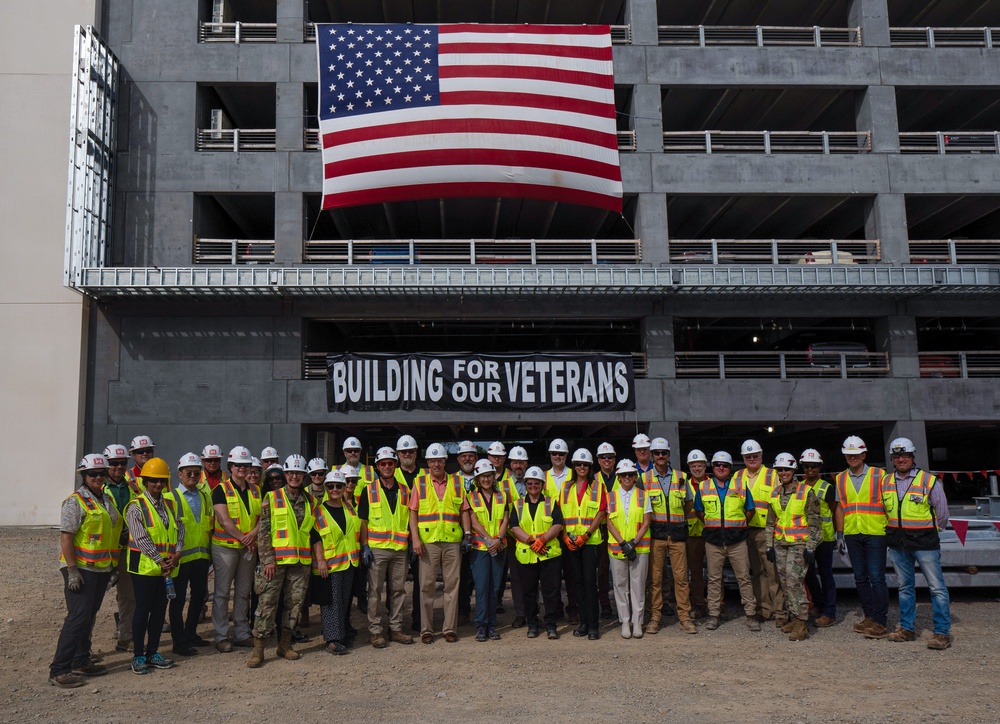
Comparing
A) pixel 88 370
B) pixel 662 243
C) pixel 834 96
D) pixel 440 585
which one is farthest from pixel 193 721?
pixel 834 96

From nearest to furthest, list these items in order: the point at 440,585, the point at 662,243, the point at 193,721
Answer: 1. the point at 193,721
2. the point at 440,585
3. the point at 662,243

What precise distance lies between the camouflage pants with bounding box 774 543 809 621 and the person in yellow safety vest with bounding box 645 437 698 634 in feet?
3.79

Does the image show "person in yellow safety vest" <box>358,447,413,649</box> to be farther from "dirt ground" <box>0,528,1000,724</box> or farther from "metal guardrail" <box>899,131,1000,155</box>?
"metal guardrail" <box>899,131,1000,155</box>

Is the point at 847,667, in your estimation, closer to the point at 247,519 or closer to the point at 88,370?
the point at 247,519

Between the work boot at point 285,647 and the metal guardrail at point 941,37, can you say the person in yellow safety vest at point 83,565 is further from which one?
the metal guardrail at point 941,37

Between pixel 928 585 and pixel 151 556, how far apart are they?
8565mm

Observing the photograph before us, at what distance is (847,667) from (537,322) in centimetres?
1522

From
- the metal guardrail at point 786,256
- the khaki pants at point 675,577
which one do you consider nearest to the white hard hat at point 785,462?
the khaki pants at point 675,577

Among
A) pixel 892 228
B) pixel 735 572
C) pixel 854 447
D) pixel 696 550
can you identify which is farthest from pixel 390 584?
pixel 892 228

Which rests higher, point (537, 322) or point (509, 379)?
point (537, 322)

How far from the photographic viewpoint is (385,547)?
9430mm

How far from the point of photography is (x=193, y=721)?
6.93 metres

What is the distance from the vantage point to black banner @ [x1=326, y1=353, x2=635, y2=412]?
813 inches

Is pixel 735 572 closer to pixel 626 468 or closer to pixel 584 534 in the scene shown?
pixel 626 468
